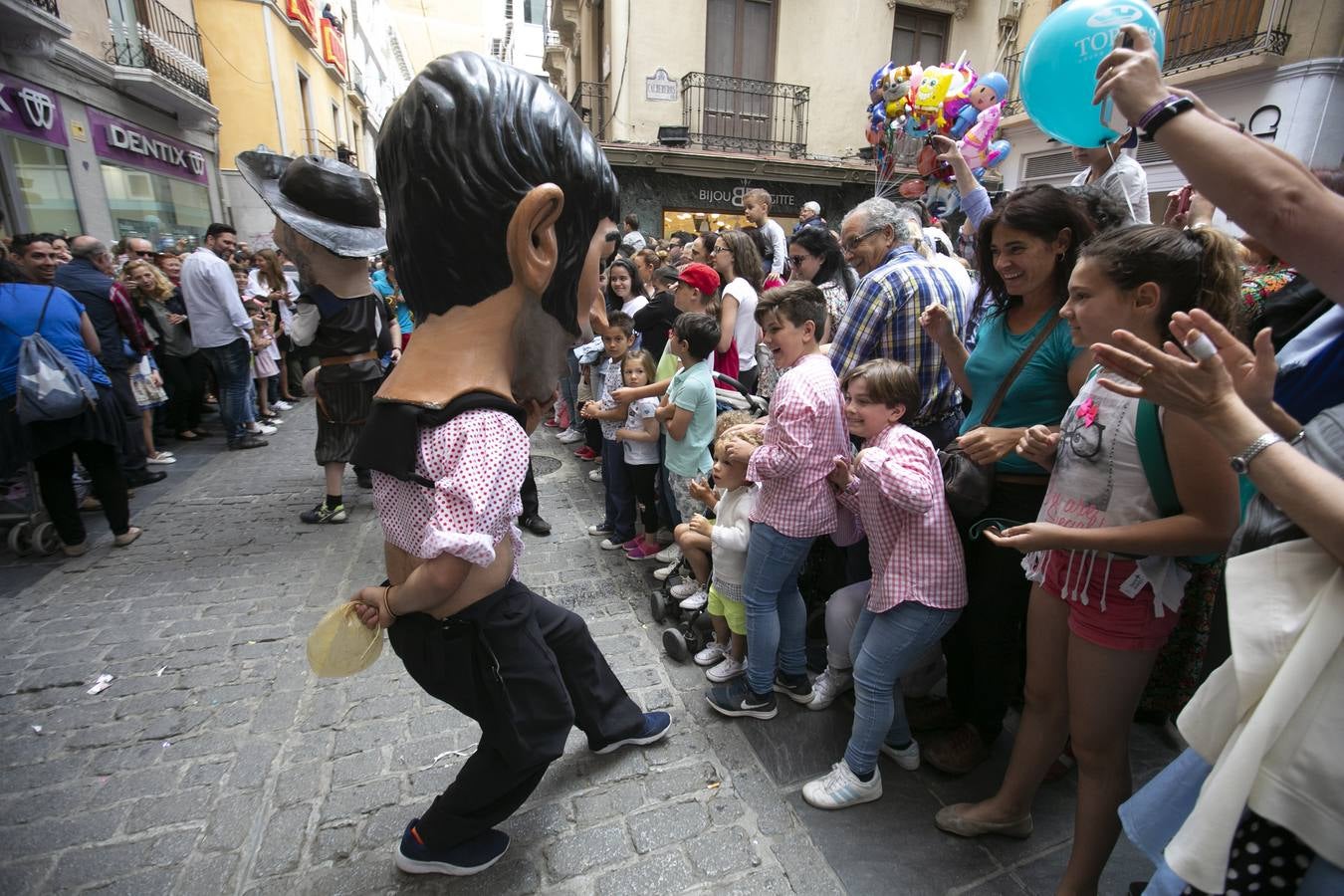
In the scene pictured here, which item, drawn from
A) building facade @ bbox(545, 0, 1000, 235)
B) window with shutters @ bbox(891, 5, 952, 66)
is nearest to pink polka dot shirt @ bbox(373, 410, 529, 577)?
building facade @ bbox(545, 0, 1000, 235)

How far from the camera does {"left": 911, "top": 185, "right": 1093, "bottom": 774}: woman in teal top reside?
1987 mm

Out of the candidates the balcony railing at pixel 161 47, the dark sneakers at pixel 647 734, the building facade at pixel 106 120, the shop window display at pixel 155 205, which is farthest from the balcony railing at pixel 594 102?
the dark sneakers at pixel 647 734

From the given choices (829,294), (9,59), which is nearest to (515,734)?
(829,294)

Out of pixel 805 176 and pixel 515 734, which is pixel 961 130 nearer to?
pixel 515 734

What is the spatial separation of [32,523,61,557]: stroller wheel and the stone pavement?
648mm

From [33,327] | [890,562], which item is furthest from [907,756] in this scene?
[33,327]

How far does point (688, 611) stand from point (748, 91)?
1359 cm

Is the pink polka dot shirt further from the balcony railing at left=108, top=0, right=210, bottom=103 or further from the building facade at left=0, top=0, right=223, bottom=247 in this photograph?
the balcony railing at left=108, top=0, right=210, bottom=103

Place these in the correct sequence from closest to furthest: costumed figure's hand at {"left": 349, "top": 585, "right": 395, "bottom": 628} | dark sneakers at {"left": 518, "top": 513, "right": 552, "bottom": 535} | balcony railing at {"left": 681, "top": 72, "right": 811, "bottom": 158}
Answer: costumed figure's hand at {"left": 349, "top": 585, "right": 395, "bottom": 628} → dark sneakers at {"left": 518, "top": 513, "right": 552, "bottom": 535} → balcony railing at {"left": 681, "top": 72, "right": 811, "bottom": 158}

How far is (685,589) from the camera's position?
346 cm

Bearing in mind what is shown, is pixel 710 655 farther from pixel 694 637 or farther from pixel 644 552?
pixel 644 552

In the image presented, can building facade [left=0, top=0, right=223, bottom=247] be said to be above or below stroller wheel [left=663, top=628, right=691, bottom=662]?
above

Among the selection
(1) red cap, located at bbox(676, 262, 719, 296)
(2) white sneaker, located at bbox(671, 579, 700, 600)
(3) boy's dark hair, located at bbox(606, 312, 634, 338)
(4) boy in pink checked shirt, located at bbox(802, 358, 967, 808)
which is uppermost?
(1) red cap, located at bbox(676, 262, 719, 296)

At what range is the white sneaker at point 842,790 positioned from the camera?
2158mm
